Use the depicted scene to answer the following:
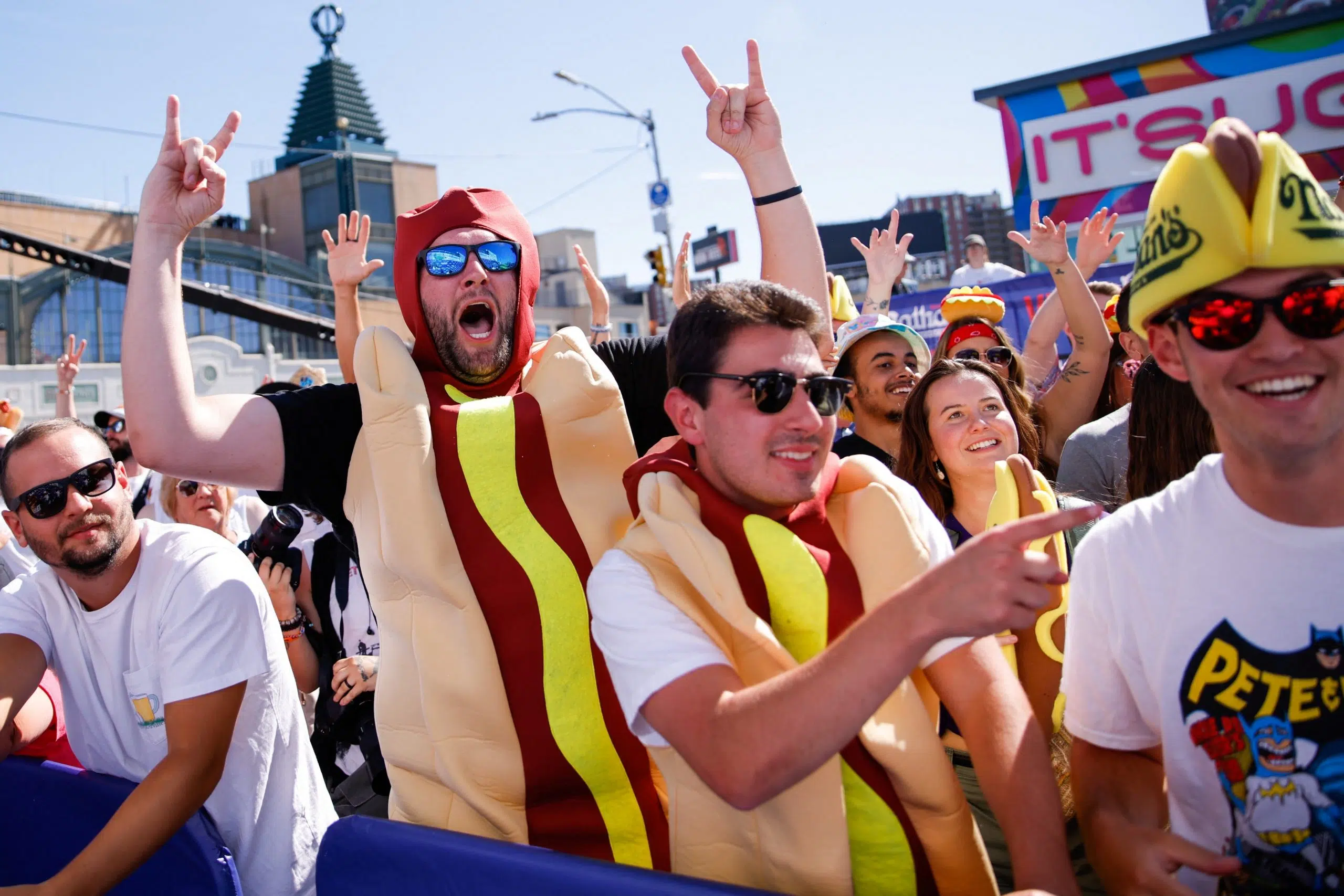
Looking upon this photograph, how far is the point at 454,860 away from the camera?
5.66 feet

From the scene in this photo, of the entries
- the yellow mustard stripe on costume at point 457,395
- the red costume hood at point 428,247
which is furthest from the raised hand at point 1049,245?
the yellow mustard stripe on costume at point 457,395

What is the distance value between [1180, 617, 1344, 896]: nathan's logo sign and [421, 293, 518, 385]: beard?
1.57m

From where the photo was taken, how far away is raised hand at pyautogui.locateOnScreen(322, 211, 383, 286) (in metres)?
3.41

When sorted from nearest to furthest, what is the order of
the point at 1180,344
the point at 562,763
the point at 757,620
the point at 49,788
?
the point at 1180,344
the point at 757,620
the point at 562,763
the point at 49,788

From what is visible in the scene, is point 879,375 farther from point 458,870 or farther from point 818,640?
point 458,870

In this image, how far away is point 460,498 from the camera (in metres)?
2.13

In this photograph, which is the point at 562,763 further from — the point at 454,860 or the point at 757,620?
the point at 757,620

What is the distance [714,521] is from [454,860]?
2.44 ft

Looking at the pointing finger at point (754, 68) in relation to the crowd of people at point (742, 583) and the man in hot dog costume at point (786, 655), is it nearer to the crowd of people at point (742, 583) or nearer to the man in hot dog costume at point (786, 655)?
the crowd of people at point (742, 583)

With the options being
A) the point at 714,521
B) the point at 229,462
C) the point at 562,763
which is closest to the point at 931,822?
the point at 714,521

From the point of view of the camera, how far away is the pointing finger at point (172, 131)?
7.45 ft

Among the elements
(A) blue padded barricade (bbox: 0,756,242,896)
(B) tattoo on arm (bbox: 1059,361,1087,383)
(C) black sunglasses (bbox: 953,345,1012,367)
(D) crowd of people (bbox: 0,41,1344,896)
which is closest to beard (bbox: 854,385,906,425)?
(C) black sunglasses (bbox: 953,345,1012,367)

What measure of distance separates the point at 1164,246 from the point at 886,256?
3.32m

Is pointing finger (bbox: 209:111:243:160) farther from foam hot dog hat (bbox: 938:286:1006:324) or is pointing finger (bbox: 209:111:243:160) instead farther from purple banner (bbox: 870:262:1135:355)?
purple banner (bbox: 870:262:1135:355)
